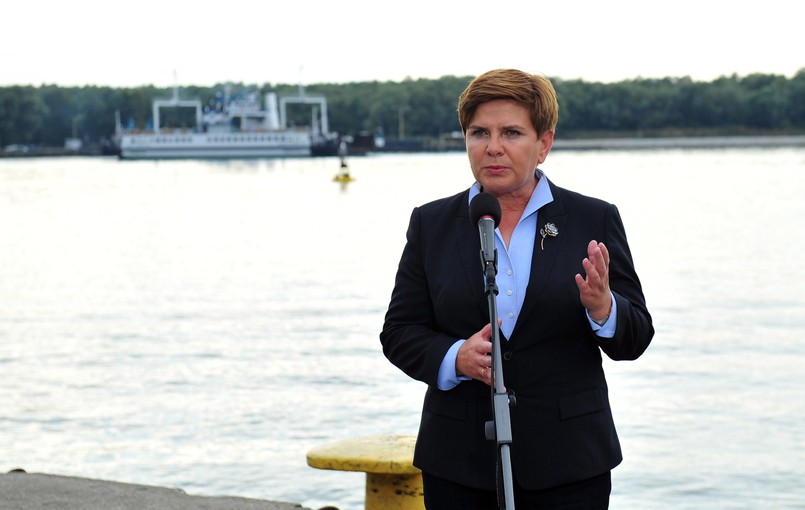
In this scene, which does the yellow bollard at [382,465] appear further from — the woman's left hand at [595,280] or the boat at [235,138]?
the boat at [235,138]

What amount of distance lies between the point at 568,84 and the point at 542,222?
168m

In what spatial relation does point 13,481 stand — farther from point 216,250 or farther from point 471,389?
point 216,250

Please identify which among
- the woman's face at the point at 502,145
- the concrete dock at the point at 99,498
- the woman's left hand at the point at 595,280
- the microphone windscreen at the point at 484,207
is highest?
the woman's face at the point at 502,145

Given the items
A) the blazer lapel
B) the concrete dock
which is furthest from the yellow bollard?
the blazer lapel

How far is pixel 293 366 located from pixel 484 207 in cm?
1117

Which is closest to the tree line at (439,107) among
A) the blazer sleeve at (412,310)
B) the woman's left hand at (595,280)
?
the blazer sleeve at (412,310)

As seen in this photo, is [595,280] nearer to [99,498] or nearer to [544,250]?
[544,250]

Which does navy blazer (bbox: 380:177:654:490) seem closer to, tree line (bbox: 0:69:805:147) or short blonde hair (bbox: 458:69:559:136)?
short blonde hair (bbox: 458:69:559:136)

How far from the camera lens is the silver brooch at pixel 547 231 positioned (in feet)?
Answer: 10.4

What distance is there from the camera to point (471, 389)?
10.4 feet

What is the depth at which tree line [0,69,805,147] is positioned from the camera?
160m

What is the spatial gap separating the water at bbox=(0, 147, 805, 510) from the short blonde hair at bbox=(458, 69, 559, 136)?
531 centimetres

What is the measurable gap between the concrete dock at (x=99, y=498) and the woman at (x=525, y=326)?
3191 mm

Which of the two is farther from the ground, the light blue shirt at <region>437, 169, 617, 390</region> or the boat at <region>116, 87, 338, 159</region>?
the light blue shirt at <region>437, 169, 617, 390</region>
